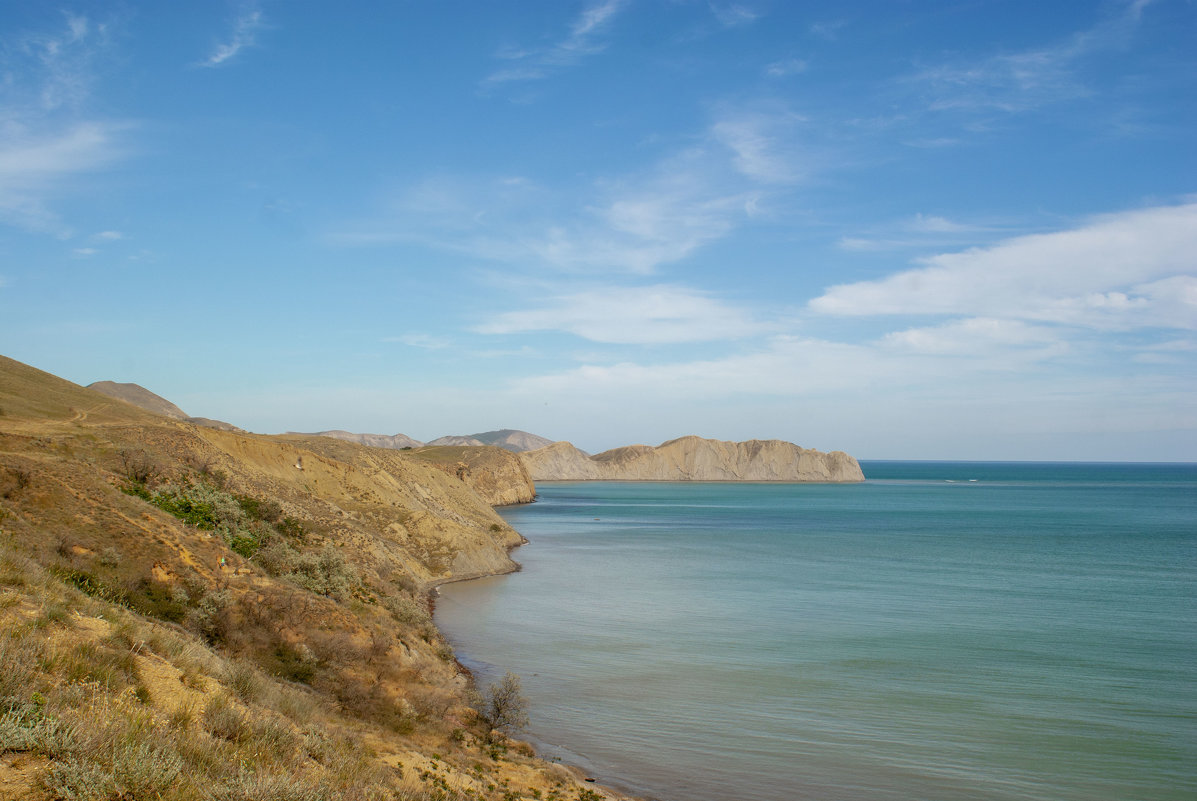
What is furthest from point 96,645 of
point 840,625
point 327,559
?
point 840,625

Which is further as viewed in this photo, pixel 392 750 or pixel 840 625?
pixel 840 625

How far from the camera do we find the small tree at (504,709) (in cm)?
1677

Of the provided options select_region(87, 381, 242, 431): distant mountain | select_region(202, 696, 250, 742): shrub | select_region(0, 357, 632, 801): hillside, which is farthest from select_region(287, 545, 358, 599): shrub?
select_region(87, 381, 242, 431): distant mountain

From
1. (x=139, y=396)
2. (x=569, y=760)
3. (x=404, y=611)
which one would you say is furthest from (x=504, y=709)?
(x=139, y=396)

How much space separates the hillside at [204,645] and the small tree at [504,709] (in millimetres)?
368

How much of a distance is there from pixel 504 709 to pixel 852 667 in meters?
11.3

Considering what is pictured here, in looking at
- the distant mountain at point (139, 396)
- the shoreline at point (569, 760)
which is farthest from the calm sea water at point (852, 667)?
the distant mountain at point (139, 396)

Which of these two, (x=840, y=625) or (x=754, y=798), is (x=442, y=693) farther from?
(x=840, y=625)

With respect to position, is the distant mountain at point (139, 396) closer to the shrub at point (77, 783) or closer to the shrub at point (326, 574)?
the shrub at point (326, 574)

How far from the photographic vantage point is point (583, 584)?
3744cm

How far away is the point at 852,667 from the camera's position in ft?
74.0

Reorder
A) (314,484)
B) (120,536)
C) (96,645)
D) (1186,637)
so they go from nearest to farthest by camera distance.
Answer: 1. (96,645)
2. (120,536)
3. (1186,637)
4. (314,484)

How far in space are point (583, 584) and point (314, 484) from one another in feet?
→ 49.5

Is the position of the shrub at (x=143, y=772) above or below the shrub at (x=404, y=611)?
above
